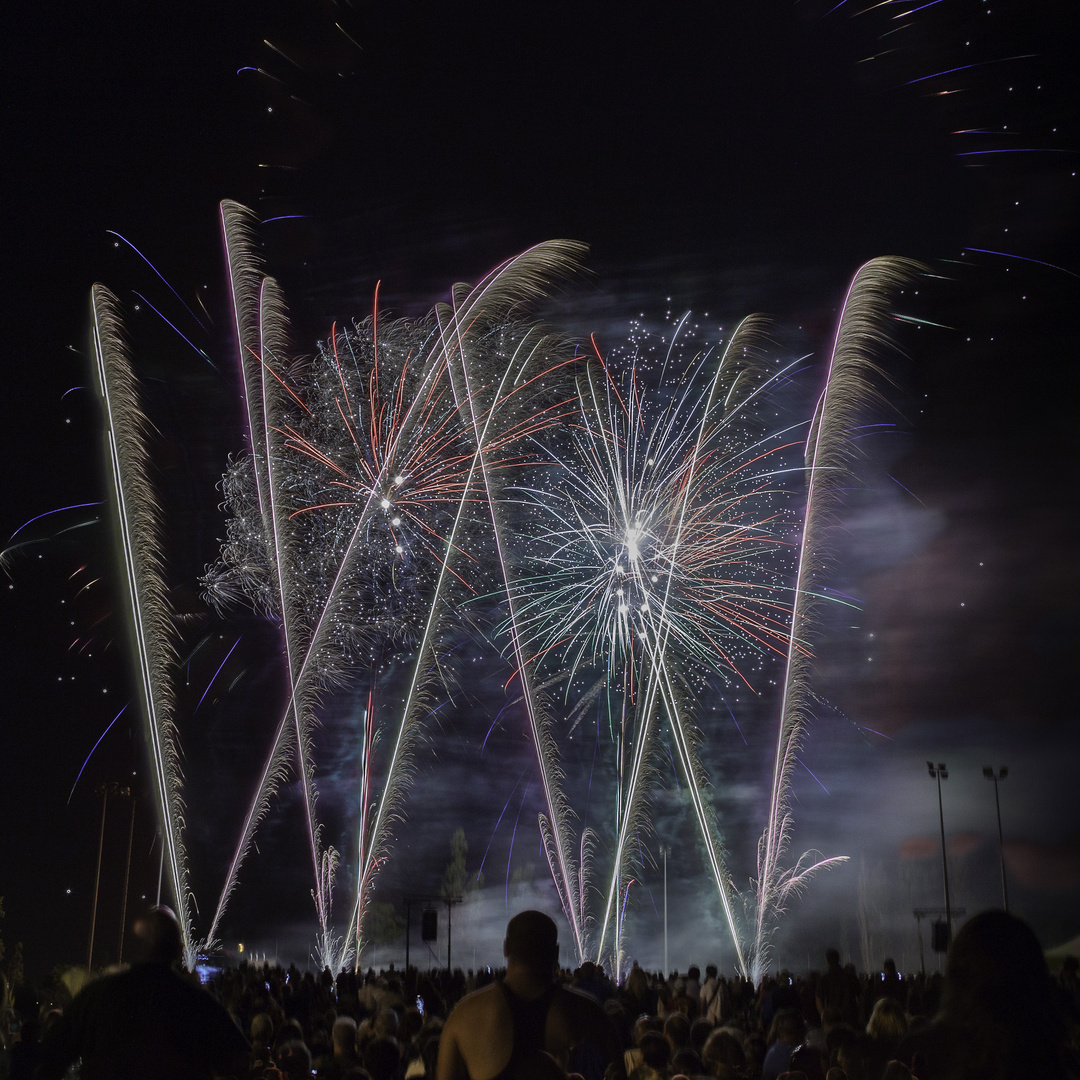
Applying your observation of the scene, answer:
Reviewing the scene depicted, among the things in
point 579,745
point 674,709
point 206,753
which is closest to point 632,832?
point 579,745

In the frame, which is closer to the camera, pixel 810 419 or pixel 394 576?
pixel 394 576

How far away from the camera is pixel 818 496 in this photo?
2480cm

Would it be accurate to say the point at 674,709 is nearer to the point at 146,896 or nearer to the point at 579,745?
the point at 579,745

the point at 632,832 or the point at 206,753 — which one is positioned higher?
the point at 206,753

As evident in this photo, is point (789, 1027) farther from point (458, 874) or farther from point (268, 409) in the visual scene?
point (458, 874)

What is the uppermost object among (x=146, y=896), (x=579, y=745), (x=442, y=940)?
(x=579, y=745)

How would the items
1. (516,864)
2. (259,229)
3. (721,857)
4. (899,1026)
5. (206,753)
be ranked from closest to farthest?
(899,1026)
(259,229)
(206,753)
(721,857)
(516,864)

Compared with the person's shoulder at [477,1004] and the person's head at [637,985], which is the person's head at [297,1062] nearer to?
the person's shoulder at [477,1004]

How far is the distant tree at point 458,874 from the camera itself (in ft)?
107

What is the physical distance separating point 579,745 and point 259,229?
48.7 feet

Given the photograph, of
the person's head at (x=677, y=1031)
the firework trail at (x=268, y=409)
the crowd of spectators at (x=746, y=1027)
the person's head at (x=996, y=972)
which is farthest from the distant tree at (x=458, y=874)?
the person's head at (x=996, y=972)

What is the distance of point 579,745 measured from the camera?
28.9m

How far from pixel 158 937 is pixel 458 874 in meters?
31.5

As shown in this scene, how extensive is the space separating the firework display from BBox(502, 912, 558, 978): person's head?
17.6m
